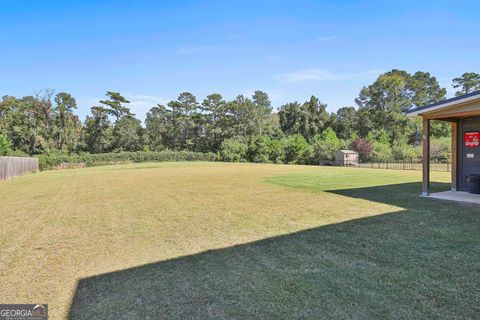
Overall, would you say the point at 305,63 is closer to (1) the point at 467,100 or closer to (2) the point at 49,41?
(1) the point at 467,100

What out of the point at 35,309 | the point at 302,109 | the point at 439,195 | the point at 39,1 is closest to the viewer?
the point at 35,309

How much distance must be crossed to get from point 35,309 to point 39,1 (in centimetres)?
1181

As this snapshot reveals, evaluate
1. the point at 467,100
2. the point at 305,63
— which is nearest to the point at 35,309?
the point at 467,100

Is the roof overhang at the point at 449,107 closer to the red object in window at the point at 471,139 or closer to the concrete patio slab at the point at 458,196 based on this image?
the red object in window at the point at 471,139

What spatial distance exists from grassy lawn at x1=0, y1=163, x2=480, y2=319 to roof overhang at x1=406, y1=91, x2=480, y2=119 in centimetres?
238

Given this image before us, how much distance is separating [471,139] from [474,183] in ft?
4.23

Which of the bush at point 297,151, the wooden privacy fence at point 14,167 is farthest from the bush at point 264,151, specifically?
the wooden privacy fence at point 14,167

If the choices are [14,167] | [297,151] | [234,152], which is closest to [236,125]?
[234,152]

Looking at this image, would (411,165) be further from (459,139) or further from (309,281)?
(309,281)

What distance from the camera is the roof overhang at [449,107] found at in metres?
6.55

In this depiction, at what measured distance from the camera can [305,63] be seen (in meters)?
17.1

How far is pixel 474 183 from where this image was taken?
7.47 metres

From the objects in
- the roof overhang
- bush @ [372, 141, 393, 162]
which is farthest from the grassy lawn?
bush @ [372, 141, 393, 162]

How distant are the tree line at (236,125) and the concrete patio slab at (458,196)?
2674 cm
